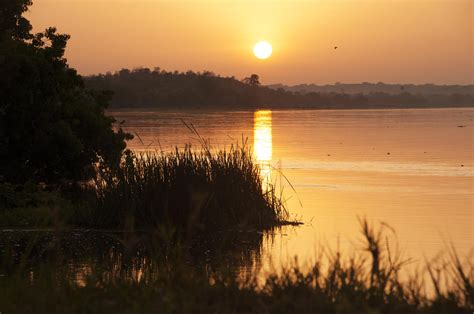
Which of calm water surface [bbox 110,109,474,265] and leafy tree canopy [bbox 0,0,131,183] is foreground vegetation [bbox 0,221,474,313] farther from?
leafy tree canopy [bbox 0,0,131,183]

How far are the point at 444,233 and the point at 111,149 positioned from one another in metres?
8.61

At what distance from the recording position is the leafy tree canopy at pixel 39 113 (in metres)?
18.4

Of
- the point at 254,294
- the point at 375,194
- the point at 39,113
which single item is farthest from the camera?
the point at 375,194

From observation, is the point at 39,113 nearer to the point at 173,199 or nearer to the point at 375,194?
the point at 173,199

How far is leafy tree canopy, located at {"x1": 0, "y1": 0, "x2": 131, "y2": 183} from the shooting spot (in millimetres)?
18375

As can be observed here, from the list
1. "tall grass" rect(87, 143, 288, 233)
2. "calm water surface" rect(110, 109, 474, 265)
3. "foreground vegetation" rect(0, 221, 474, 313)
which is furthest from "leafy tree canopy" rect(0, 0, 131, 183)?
"foreground vegetation" rect(0, 221, 474, 313)

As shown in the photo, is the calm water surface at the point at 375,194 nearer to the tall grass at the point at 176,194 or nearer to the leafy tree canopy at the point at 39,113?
the tall grass at the point at 176,194

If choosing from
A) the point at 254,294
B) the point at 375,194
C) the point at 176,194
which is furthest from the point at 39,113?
the point at 254,294

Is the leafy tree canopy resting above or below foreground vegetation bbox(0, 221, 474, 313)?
above

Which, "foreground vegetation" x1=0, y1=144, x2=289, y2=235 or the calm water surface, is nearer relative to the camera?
the calm water surface

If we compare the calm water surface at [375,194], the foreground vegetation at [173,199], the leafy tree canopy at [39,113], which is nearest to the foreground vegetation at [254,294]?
the calm water surface at [375,194]

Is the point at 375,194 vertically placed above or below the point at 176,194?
below

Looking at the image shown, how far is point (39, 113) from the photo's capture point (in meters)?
18.7

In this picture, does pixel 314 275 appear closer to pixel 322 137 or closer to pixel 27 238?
pixel 27 238
